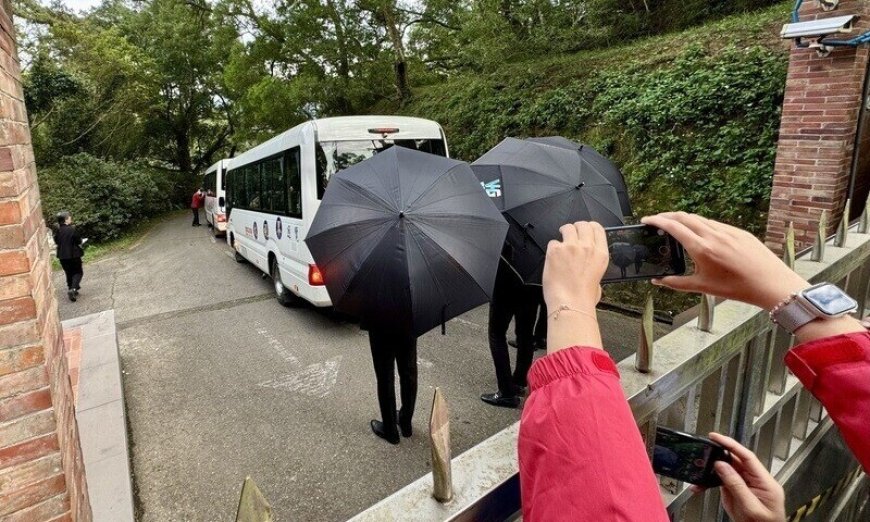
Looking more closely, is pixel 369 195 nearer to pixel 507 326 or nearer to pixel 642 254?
pixel 507 326

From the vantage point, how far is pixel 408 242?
276cm

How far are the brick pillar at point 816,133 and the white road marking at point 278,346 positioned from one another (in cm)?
566

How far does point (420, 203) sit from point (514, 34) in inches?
342

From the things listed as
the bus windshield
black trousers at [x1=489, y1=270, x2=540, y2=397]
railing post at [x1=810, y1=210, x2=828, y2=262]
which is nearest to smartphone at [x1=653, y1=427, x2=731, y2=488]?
railing post at [x1=810, y1=210, x2=828, y2=262]

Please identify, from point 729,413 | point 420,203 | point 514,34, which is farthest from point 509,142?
point 514,34

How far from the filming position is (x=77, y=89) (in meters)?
15.7

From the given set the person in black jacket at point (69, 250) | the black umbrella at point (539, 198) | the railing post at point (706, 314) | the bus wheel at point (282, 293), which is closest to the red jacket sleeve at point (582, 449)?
the railing post at point (706, 314)

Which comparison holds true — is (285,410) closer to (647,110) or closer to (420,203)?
(420,203)

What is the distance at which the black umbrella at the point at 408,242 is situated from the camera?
278 cm

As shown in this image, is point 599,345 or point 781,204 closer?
point 599,345

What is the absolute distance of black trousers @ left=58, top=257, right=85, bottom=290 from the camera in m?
8.73

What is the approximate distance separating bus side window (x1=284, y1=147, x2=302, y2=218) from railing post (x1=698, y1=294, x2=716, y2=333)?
5310mm

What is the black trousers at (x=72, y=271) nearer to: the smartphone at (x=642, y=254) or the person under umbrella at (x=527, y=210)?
the person under umbrella at (x=527, y=210)

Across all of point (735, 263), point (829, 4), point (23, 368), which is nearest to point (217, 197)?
point (23, 368)
